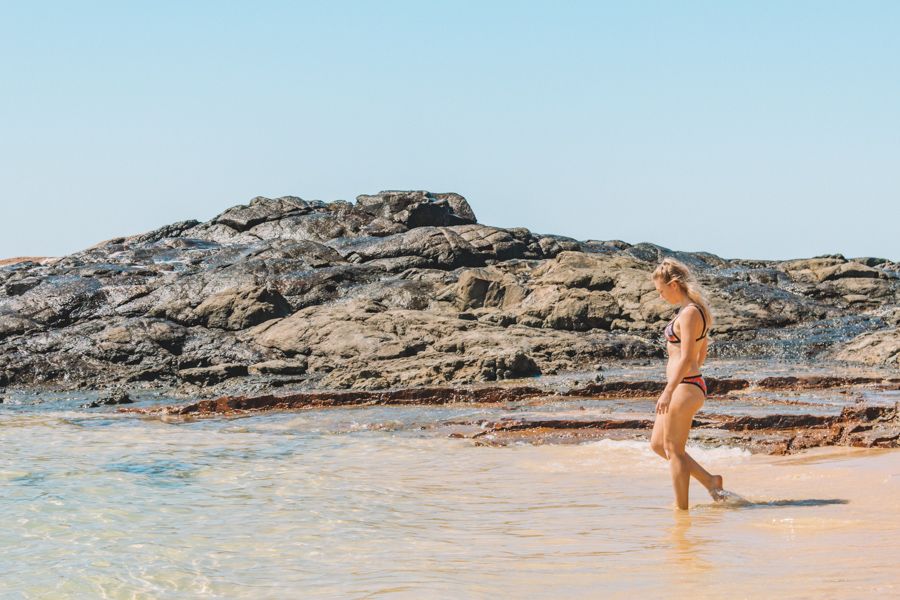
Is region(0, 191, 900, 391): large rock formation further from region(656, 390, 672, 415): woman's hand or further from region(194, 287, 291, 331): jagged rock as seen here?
region(656, 390, 672, 415): woman's hand

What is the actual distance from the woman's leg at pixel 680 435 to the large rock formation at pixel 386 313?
10.1 m

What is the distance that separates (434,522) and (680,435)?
6.48 ft

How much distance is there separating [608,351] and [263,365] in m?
7.42

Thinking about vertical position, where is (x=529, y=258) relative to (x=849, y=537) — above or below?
above

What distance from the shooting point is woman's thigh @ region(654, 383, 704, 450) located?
7.00 meters

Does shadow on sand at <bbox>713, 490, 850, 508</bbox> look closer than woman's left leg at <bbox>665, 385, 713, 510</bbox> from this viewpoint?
No

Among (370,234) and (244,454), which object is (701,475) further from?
(370,234)

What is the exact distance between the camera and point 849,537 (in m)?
5.87

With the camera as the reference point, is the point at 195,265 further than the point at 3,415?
Yes

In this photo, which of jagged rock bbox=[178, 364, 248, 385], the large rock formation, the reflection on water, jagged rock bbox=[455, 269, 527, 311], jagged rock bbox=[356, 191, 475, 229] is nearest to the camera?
the reflection on water

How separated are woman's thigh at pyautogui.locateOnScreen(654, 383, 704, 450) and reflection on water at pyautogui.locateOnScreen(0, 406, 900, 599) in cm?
54

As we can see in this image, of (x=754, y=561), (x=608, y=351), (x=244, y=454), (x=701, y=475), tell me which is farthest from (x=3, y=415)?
Result: (x=754, y=561)

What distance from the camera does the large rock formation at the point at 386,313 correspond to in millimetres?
20406

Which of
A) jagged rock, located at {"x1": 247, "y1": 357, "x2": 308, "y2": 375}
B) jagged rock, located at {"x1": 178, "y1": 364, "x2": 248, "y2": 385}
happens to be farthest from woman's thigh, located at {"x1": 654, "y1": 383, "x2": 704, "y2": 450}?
jagged rock, located at {"x1": 178, "y1": 364, "x2": 248, "y2": 385}
